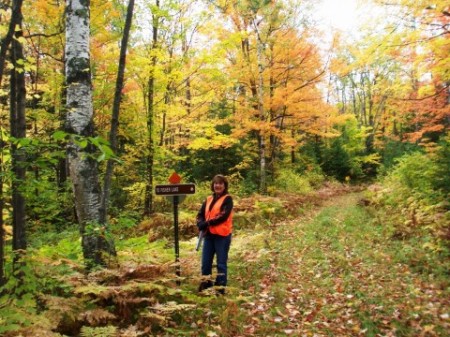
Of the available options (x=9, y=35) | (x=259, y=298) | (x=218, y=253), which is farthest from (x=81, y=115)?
(x=259, y=298)

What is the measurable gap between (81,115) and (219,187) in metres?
2.35

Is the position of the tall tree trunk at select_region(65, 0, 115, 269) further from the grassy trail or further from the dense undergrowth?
the grassy trail

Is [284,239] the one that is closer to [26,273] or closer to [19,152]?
[26,273]

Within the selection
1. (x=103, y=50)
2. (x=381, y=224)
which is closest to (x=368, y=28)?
(x=381, y=224)

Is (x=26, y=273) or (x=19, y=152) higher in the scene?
(x=19, y=152)

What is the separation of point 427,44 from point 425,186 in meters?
4.10

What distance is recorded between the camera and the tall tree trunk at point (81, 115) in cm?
534

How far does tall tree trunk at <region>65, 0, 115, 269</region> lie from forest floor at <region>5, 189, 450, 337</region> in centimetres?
52

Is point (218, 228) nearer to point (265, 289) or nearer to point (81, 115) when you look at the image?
point (265, 289)

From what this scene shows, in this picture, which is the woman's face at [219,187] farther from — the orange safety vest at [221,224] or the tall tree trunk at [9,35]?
the tall tree trunk at [9,35]

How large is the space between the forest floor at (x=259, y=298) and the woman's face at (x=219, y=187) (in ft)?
4.30

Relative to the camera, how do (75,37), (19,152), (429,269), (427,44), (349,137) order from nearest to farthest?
(19,152), (75,37), (429,269), (427,44), (349,137)

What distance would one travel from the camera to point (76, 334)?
13.2ft

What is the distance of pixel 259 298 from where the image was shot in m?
5.73
